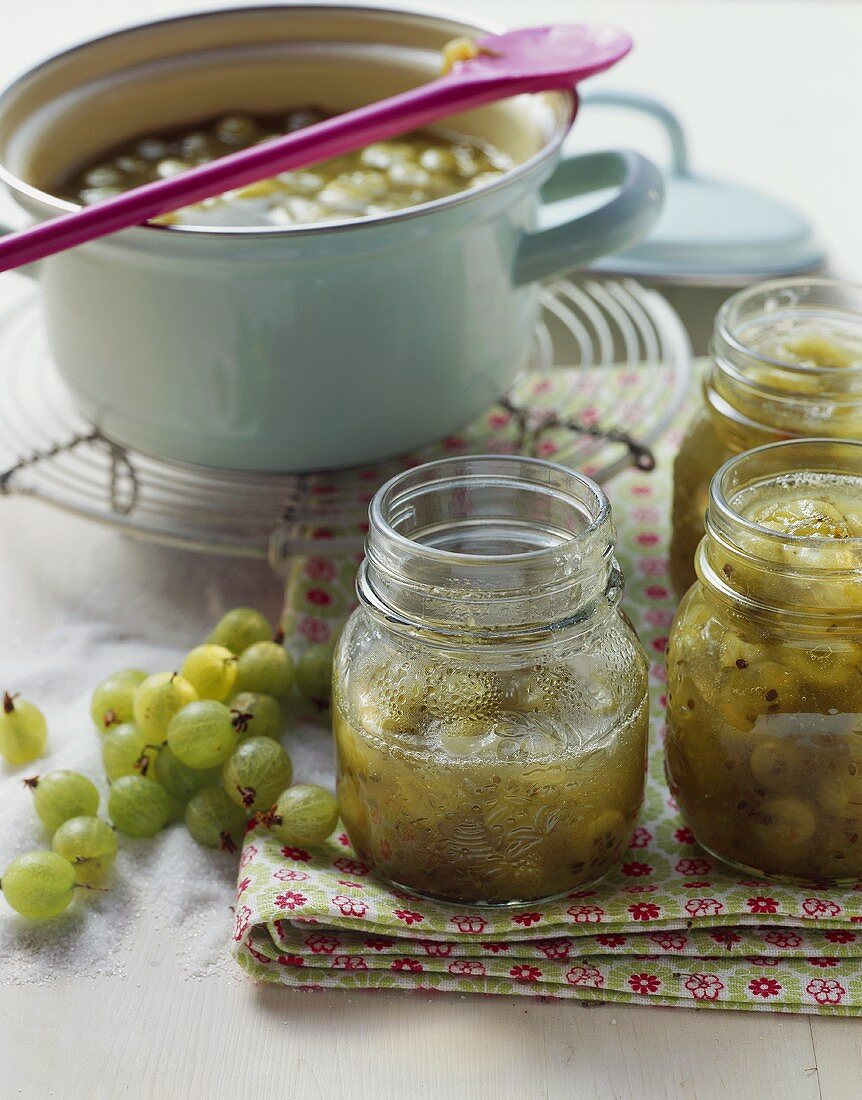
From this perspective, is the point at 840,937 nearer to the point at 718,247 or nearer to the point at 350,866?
the point at 350,866

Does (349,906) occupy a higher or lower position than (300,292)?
lower

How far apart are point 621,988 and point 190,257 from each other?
56 cm

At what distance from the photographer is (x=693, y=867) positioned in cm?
82

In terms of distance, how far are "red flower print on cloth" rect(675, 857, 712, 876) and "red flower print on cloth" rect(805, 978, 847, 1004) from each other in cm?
9

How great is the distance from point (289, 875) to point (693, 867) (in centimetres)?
25

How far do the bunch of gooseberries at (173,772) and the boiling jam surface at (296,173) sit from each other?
38 cm

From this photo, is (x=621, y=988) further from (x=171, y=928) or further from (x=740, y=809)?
(x=171, y=928)

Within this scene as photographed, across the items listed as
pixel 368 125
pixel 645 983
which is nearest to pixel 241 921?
pixel 645 983

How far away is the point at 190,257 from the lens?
93 centimetres

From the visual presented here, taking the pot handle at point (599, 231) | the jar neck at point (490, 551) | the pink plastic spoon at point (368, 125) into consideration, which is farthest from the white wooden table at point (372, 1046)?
the pot handle at point (599, 231)

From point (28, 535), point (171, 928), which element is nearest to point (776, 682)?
point (171, 928)

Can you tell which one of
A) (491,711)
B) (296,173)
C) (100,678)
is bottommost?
(100,678)

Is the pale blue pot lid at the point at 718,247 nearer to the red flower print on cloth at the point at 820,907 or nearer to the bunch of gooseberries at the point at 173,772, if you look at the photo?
the bunch of gooseberries at the point at 173,772

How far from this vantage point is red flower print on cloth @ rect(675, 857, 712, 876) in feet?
2.69
